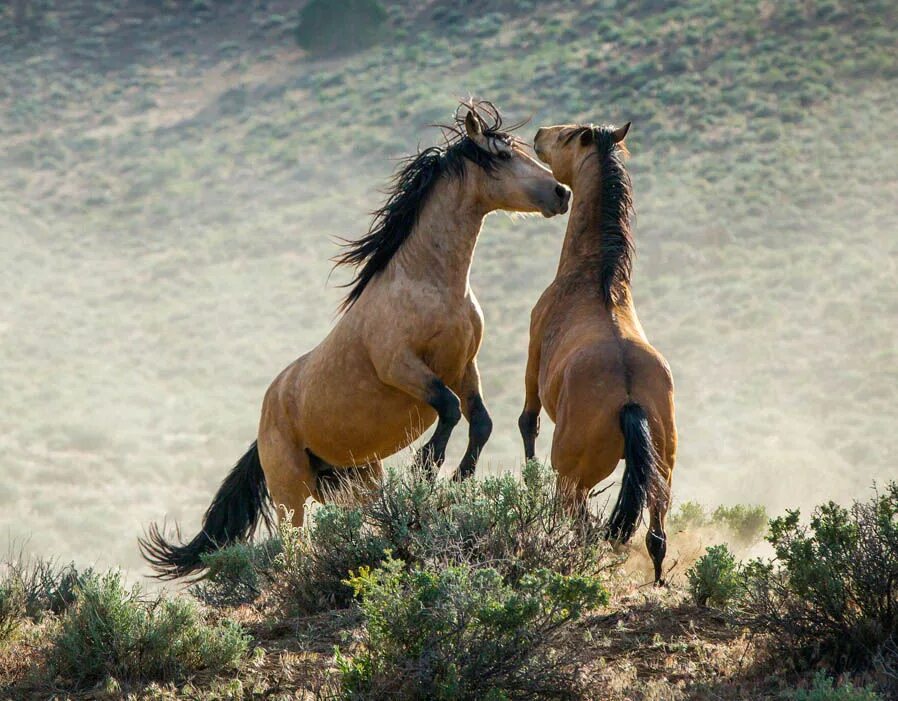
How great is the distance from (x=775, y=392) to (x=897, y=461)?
3.99 meters

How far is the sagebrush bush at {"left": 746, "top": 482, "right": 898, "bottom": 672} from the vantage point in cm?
434

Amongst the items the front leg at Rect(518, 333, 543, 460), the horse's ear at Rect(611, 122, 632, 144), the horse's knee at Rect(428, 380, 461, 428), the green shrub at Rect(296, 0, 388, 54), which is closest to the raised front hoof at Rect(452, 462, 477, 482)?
the horse's knee at Rect(428, 380, 461, 428)

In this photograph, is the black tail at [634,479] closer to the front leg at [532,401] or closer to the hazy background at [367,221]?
the front leg at [532,401]

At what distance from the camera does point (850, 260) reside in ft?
88.1

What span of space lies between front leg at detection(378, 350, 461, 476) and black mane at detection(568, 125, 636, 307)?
3.64 ft

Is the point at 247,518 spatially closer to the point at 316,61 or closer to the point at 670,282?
the point at 670,282

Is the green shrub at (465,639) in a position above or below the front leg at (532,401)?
below

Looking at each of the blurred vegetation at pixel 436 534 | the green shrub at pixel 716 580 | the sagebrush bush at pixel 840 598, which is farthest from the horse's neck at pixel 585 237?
the sagebrush bush at pixel 840 598

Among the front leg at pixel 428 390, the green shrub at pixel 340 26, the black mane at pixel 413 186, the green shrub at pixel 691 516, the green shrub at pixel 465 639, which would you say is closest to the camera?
the green shrub at pixel 465 639

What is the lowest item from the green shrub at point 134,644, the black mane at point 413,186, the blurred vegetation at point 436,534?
the green shrub at point 134,644

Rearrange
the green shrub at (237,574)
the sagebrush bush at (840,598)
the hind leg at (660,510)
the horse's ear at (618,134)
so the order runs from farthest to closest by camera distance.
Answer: the horse's ear at (618,134)
the green shrub at (237,574)
the hind leg at (660,510)
the sagebrush bush at (840,598)

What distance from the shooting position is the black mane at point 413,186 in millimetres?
7234

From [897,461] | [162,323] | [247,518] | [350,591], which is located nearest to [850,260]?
[897,461]

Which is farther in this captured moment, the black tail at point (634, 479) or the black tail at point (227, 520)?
the black tail at point (227, 520)
